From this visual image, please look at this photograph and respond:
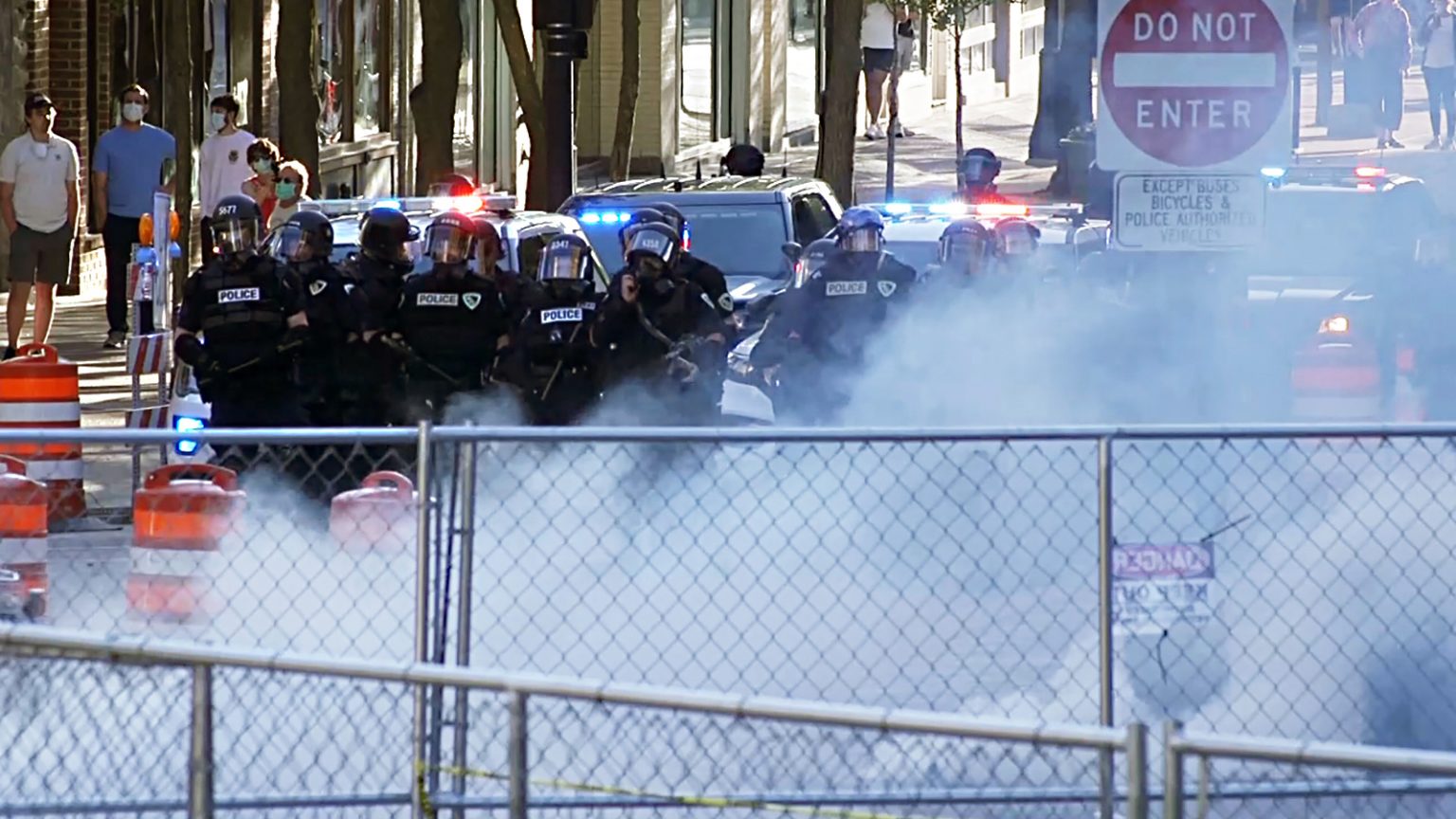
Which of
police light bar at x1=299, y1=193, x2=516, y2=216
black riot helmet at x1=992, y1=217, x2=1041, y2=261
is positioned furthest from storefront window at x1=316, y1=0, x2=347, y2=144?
black riot helmet at x1=992, y1=217, x2=1041, y2=261

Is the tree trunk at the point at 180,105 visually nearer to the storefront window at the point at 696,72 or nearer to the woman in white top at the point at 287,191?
the woman in white top at the point at 287,191

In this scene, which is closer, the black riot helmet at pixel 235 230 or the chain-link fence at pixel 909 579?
the chain-link fence at pixel 909 579

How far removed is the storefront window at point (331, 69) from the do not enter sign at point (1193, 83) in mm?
17250

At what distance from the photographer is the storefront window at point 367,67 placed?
27172 mm

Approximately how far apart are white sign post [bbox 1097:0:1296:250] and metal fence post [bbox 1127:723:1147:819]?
4.66 m

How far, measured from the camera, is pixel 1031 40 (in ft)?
185

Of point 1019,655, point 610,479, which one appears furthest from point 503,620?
point 1019,655

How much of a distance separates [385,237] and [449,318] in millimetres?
560

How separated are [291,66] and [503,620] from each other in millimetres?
12223

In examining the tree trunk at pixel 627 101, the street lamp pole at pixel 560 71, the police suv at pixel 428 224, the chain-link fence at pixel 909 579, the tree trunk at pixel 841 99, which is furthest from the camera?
the tree trunk at pixel 627 101

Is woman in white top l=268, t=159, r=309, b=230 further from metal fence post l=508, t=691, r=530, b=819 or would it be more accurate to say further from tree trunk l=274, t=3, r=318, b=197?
metal fence post l=508, t=691, r=530, b=819

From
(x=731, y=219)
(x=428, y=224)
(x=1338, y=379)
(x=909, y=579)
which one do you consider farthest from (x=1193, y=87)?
(x=731, y=219)

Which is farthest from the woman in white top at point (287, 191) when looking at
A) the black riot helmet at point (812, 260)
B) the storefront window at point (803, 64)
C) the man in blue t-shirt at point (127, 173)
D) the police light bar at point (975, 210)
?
the storefront window at point (803, 64)

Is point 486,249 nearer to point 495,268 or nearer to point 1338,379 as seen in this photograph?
point 495,268
